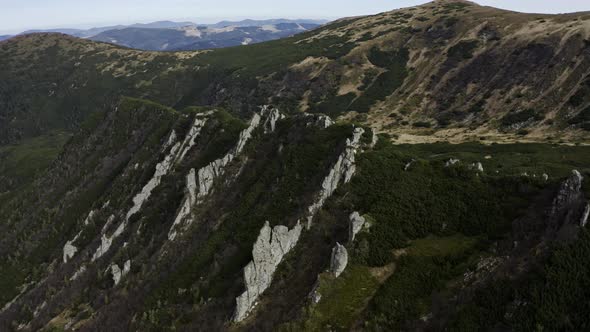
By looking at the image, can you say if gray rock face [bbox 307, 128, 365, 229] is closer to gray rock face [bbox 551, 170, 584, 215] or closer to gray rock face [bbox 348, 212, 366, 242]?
gray rock face [bbox 348, 212, 366, 242]

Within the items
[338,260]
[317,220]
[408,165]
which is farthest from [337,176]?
[338,260]

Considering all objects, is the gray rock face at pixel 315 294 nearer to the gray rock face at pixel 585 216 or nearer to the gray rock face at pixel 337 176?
the gray rock face at pixel 337 176

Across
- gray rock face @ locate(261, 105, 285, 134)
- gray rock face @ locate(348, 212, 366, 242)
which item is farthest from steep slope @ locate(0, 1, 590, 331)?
gray rock face @ locate(261, 105, 285, 134)

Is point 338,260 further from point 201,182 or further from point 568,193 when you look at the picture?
point 201,182

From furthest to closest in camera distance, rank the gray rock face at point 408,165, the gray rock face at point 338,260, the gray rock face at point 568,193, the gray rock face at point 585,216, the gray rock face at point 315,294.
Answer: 1. the gray rock face at point 408,165
2. the gray rock face at point 338,260
3. the gray rock face at point 315,294
4. the gray rock face at point 568,193
5. the gray rock face at point 585,216

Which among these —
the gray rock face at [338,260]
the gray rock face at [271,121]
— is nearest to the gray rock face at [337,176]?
the gray rock face at [338,260]

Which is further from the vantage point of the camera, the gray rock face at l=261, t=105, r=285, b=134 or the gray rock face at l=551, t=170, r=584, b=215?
the gray rock face at l=261, t=105, r=285, b=134
